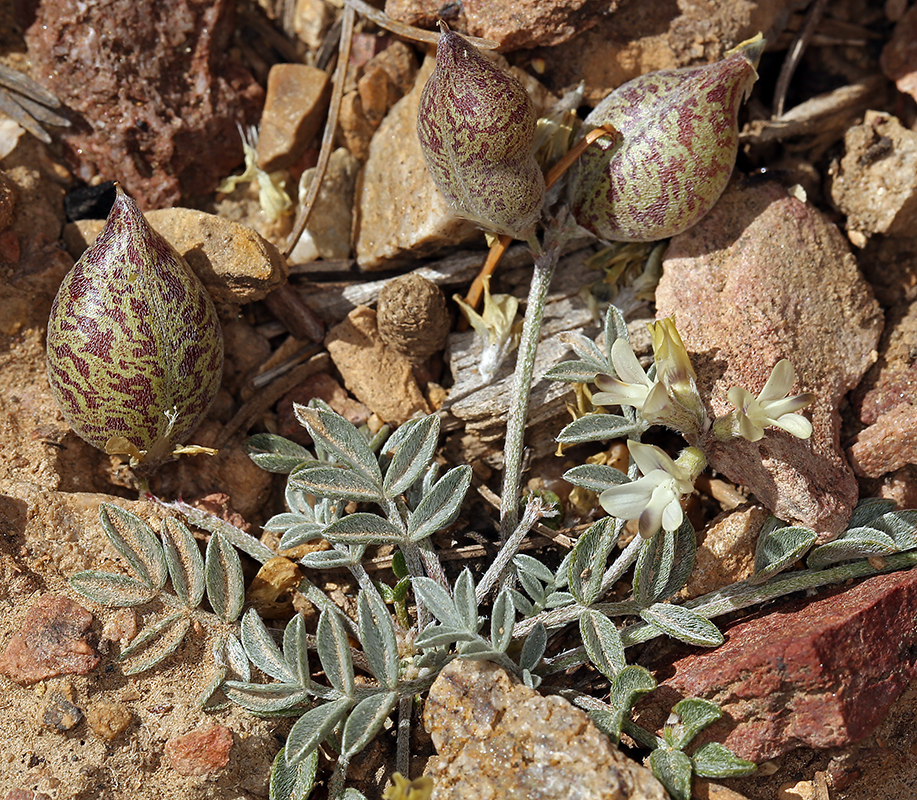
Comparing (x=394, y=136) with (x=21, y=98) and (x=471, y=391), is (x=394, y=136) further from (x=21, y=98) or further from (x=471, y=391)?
(x=21, y=98)

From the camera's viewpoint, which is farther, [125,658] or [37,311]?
[37,311]

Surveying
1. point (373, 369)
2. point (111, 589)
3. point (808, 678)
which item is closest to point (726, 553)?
point (808, 678)

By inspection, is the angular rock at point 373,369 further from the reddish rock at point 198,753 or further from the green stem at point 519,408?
the reddish rock at point 198,753

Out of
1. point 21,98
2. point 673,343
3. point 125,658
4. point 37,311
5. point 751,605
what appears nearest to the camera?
point 673,343

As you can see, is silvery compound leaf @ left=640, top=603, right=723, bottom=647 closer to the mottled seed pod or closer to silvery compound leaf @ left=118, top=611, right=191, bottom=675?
the mottled seed pod

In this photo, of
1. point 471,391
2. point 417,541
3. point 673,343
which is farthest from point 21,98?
point 673,343

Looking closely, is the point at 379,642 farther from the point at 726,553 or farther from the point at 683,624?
the point at 726,553
